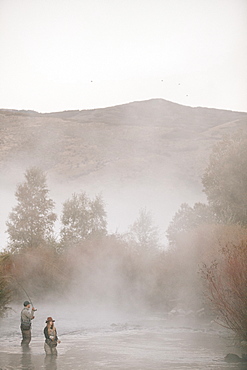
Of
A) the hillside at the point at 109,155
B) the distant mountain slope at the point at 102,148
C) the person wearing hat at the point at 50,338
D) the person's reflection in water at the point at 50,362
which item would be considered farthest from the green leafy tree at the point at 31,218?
the distant mountain slope at the point at 102,148

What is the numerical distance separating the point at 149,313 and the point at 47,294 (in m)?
9.23

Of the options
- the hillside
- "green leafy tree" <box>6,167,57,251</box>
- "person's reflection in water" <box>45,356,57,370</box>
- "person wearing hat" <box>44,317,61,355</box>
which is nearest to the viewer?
"person's reflection in water" <box>45,356,57,370</box>

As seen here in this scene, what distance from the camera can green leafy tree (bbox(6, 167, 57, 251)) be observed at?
5128cm

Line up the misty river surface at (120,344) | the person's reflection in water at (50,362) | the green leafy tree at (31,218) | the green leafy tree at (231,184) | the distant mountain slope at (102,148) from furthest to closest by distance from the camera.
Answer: the distant mountain slope at (102,148)
the green leafy tree at (31,218)
the green leafy tree at (231,184)
the misty river surface at (120,344)
the person's reflection in water at (50,362)

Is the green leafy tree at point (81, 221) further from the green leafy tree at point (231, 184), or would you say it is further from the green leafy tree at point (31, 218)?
the green leafy tree at point (231, 184)

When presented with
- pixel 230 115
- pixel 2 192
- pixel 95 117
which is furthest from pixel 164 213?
pixel 230 115

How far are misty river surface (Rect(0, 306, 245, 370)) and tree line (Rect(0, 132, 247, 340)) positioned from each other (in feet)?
6.77

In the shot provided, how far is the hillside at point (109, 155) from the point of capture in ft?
302

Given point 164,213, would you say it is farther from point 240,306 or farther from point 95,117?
point 95,117

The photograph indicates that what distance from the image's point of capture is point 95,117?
169500 millimetres

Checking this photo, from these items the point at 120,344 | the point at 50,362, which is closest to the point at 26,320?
the point at 50,362

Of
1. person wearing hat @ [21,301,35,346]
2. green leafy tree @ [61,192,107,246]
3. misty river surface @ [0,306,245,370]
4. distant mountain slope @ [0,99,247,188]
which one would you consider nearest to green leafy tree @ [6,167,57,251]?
green leafy tree @ [61,192,107,246]

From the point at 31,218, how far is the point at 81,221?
5581mm

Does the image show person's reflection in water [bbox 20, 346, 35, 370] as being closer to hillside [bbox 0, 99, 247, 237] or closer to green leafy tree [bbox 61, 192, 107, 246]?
green leafy tree [bbox 61, 192, 107, 246]
